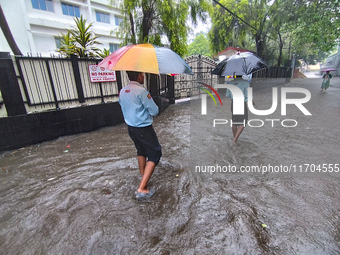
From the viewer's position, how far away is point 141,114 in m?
2.38

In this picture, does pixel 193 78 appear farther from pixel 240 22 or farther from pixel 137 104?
pixel 137 104

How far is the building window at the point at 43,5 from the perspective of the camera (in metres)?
15.5

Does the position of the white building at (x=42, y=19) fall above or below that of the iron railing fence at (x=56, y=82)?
above

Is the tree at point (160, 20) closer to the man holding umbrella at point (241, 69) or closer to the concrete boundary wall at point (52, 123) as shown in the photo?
the concrete boundary wall at point (52, 123)

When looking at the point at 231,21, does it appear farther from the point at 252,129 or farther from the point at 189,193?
the point at 189,193

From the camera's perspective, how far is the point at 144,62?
2.16m

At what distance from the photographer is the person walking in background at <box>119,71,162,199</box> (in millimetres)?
2338

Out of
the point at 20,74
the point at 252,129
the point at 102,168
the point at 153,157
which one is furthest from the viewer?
the point at 252,129

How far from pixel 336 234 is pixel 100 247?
7.91 ft

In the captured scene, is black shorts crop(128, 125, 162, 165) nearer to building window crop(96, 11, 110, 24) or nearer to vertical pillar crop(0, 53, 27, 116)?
vertical pillar crop(0, 53, 27, 116)

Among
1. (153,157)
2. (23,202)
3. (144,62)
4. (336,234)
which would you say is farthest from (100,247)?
(336,234)

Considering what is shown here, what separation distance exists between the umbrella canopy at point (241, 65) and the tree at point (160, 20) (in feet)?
13.0

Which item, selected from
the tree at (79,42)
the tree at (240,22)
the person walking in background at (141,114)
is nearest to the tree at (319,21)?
the tree at (240,22)

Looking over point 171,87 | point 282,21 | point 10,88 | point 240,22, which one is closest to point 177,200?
point 10,88
